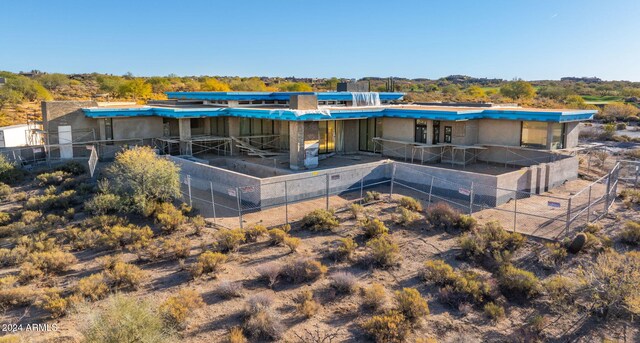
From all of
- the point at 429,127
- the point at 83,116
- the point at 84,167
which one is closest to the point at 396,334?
the point at 429,127

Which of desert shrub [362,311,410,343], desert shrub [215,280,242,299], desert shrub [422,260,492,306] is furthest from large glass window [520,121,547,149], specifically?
desert shrub [215,280,242,299]

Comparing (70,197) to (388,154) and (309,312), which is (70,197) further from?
(388,154)

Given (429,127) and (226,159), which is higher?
(429,127)

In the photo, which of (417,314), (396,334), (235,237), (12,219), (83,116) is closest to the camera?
(396,334)

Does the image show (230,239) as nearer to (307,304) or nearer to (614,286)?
(307,304)

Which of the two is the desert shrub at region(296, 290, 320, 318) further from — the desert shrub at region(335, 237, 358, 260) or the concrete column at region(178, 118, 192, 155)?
the concrete column at region(178, 118, 192, 155)

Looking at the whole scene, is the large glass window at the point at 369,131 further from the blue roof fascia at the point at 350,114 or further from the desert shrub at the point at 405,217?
the desert shrub at the point at 405,217

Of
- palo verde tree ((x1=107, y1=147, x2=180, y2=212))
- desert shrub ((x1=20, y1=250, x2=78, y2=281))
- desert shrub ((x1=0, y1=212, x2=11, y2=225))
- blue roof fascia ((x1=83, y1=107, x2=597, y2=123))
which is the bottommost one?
desert shrub ((x1=20, y1=250, x2=78, y2=281))
